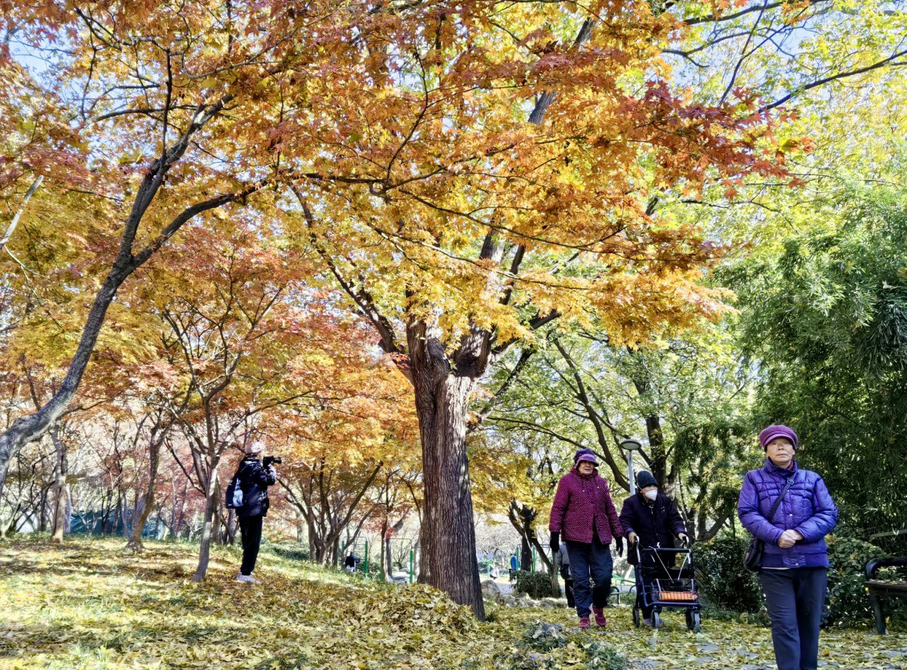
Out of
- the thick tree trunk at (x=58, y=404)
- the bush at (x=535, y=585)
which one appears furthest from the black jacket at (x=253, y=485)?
the bush at (x=535, y=585)

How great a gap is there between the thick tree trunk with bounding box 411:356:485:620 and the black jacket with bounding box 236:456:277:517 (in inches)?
89.6

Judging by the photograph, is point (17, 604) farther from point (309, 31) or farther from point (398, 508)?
point (398, 508)

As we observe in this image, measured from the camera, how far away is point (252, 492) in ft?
26.7

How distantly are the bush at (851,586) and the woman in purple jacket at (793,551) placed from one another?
11.4 feet

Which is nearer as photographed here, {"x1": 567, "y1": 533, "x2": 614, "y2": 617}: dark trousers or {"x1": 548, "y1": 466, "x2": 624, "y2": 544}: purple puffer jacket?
{"x1": 567, "y1": 533, "x2": 614, "y2": 617}: dark trousers

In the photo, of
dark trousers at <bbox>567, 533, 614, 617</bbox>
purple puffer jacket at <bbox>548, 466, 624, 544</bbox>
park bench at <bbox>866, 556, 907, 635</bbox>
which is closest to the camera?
park bench at <bbox>866, 556, 907, 635</bbox>

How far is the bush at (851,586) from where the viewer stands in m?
6.49

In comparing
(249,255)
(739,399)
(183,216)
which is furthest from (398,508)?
(183,216)

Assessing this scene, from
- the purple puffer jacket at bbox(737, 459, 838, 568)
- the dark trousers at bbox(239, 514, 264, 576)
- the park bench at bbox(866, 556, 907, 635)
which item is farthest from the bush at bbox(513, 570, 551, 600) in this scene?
the purple puffer jacket at bbox(737, 459, 838, 568)

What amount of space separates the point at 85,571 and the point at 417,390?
5.52m

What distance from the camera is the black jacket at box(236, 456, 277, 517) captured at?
812 centimetres

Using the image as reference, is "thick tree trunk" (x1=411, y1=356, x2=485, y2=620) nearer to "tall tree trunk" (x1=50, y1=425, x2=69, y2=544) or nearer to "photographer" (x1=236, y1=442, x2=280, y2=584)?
"photographer" (x1=236, y1=442, x2=280, y2=584)

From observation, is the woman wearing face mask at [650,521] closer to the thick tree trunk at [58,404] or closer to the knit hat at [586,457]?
the knit hat at [586,457]

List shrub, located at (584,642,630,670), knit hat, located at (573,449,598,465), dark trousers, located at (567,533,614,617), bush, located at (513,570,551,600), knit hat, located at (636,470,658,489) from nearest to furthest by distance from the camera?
shrub, located at (584,642,630,670)
dark trousers, located at (567,533,614,617)
knit hat, located at (573,449,598,465)
knit hat, located at (636,470,658,489)
bush, located at (513,570,551,600)
